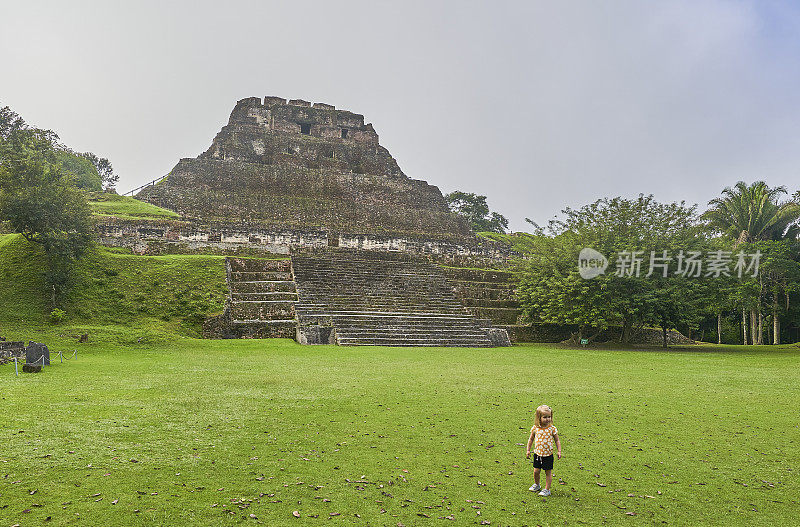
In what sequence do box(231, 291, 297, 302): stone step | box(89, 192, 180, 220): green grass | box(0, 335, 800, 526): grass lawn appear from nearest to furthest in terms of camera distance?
box(0, 335, 800, 526): grass lawn → box(231, 291, 297, 302): stone step → box(89, 192, 180, 220): green grass

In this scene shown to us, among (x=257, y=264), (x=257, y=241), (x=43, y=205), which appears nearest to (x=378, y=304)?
(x=257, y=264)

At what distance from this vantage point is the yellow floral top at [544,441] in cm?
416

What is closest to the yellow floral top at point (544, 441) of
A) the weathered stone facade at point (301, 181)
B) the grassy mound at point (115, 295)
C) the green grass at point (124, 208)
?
the grassy mound at point (115, 295)

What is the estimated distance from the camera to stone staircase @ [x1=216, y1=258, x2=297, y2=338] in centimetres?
1661

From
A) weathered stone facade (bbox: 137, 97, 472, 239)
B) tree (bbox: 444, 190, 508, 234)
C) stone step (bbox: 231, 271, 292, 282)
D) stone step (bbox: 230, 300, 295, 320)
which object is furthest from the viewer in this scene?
tree (bbox: 444, 190, 508, 234)

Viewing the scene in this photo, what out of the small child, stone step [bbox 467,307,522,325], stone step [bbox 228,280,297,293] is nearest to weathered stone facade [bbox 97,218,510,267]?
stone step [bbox 228,280,297,293]

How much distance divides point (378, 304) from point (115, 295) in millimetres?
8868

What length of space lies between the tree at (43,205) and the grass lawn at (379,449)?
21.8 feet

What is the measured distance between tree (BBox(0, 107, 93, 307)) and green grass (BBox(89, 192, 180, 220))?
6915mm

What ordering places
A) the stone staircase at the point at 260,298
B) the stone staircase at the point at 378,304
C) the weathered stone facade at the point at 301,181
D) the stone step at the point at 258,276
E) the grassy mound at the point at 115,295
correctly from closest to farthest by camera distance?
the grassy mound at the point at 115,295, the stone staircase at the point at 260,298, the stone staircase at the point at 378,304, the stone step at the point at 258,276, the weathered stone facade at the point at 301,181

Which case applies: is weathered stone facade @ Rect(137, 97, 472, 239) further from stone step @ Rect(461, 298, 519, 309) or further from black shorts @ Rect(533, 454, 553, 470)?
black shorts @ Rect(533, 454, 553, 470)

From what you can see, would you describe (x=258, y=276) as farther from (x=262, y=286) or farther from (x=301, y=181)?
(x=301, y=181)

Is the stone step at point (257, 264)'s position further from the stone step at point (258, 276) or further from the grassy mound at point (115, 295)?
the grassy mound at point (115, 295)

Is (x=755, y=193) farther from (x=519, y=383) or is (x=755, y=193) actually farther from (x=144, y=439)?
(x=144, y=439)
